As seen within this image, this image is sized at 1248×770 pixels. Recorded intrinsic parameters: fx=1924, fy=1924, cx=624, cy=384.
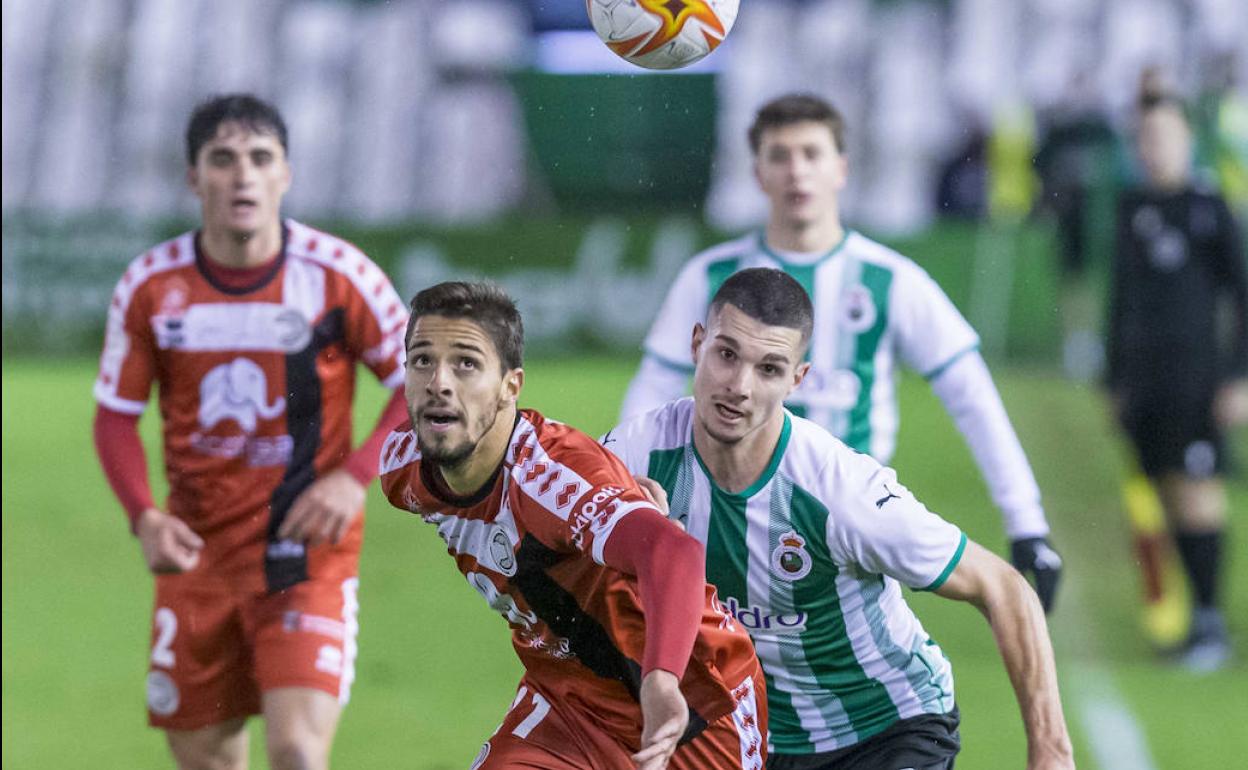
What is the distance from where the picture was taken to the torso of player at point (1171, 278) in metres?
9.07

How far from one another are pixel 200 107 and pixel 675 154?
12.7 m

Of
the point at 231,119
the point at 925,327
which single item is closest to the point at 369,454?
the point at 231,119

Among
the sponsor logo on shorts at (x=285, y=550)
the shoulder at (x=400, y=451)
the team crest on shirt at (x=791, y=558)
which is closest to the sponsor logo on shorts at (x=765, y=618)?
the team crest on shirt at (x=791, y=558)

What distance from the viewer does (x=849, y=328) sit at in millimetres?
5969

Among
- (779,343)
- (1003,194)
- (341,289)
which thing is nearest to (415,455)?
(779,343)

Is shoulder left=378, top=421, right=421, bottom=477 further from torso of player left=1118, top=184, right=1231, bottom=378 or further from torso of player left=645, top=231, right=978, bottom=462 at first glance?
torso of player left=1118, top=184, right=1231, bottom=378

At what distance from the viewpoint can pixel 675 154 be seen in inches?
720

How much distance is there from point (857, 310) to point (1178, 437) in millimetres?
3694

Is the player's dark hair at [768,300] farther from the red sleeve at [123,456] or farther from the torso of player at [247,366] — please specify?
the red sleeve at [123,456]

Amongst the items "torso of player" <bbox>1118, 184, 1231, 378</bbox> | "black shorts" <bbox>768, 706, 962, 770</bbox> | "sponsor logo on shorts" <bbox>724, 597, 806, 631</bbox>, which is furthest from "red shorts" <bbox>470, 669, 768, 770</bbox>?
"torso of player" <bbox>1118, 184, 1231, 378</bbox>

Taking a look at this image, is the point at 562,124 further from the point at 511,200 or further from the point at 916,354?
the point at 916,354

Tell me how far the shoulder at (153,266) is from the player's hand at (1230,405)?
529cm

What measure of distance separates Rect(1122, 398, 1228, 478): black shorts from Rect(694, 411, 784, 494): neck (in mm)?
5277

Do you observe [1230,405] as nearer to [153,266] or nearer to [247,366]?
[247,366]
